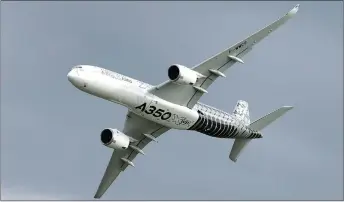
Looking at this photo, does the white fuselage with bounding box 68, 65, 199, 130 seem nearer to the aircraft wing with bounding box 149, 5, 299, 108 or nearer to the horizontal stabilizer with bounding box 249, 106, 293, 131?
the aircraft wing with bounding box 149, 5, 299, 108

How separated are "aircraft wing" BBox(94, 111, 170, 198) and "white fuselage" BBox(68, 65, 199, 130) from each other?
499 cm

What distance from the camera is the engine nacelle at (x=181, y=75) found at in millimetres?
74875

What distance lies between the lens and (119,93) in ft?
247

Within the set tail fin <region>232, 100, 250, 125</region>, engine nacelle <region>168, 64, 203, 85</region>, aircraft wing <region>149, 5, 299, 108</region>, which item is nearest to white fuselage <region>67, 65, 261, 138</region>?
aircraft wing <region>149, 5, 299, 108</region>

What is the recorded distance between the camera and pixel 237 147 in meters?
89.1

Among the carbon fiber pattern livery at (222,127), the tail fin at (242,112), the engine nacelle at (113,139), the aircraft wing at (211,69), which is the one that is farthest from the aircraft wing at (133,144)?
the tail fin at (242,112)

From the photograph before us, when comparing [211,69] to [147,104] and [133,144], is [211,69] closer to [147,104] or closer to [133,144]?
[147,104]

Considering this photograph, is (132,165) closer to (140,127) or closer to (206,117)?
(140,127)

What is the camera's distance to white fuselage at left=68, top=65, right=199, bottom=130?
74.1 metres

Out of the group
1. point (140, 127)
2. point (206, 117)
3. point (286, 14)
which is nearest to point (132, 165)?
point (140, 127)

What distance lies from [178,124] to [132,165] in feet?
30.1

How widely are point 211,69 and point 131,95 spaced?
7.20 meters

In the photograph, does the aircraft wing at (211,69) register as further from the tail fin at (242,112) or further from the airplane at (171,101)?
the tail fin at (242,112)

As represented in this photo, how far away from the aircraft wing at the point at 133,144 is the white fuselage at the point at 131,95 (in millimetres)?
4988
